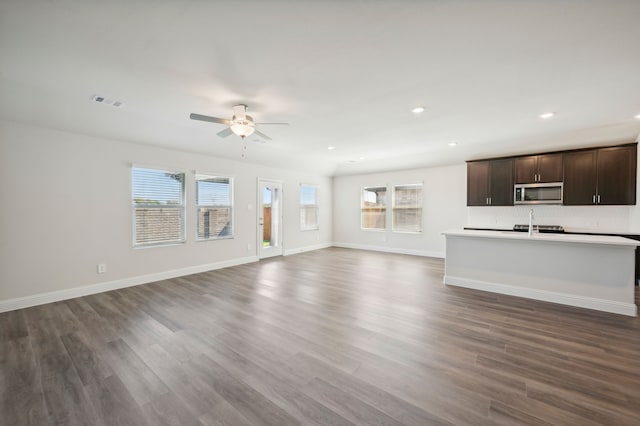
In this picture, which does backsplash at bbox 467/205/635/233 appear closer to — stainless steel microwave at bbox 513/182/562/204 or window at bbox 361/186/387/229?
stainless steel microwave at bbox 513/182/562/204

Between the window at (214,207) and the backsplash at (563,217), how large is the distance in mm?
6041

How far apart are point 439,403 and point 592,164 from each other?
605 cm

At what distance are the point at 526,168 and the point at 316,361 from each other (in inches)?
243

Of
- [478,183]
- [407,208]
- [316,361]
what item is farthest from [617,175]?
[316,361]

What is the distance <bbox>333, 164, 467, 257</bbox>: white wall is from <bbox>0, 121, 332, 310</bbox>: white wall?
493 cm

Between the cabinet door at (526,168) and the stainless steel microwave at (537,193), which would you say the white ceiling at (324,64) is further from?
the stainless steel microwave at (537,193)

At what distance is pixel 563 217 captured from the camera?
5.59 meters

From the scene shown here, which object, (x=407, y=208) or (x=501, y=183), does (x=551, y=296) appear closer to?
(x=501, y=183)

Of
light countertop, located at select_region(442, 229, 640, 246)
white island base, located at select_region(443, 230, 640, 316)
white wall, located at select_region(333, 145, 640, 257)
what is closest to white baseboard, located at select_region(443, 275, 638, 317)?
white island base, located at select_region(443, 230, 640, 316)

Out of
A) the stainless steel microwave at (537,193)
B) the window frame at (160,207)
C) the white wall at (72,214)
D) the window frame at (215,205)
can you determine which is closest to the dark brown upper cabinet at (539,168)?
the stainless steel microwave at (537,193)

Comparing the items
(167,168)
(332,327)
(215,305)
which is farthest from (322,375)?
(167,168)

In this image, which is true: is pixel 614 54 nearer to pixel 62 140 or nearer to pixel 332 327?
pixel 332 327

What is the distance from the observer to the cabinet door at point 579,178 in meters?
5.12

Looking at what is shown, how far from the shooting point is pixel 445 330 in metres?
2.90
